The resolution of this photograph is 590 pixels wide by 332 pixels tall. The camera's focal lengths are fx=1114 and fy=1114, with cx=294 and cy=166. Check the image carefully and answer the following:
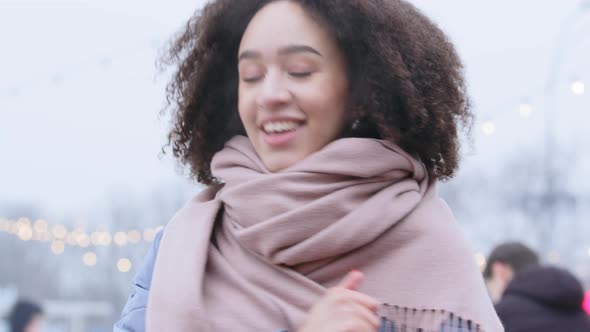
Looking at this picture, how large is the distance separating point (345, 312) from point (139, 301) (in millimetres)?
459

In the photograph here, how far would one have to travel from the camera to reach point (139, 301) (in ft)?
6.77

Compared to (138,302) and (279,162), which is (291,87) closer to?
(279,162)

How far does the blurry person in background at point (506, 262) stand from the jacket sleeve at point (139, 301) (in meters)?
3.63

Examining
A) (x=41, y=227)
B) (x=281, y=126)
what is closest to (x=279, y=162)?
(x=281, y=126)

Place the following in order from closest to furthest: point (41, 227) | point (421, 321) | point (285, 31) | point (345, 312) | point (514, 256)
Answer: point (345, 312) < point (421, 321) < point (285, 31) < point (514, 256) < point (41, 227)

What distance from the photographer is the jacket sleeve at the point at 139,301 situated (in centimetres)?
204

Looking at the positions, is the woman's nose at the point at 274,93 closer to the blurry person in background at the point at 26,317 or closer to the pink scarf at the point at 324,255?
the pink scarf at the point at 324,255

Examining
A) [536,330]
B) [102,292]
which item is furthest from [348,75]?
[102,292]

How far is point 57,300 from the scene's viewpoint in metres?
30.7

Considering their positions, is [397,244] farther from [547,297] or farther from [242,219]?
[547,297]

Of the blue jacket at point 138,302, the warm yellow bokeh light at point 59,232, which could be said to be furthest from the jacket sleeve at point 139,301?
the warm yellow bokeh light at point 59,232

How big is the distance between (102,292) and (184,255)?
28486 mm

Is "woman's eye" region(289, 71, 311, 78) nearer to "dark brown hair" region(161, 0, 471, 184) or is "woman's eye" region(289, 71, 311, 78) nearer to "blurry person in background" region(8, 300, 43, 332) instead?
"dark brown hair" region(161, 0, 471, 184)

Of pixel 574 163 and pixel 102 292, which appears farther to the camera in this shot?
pixel 102 292
